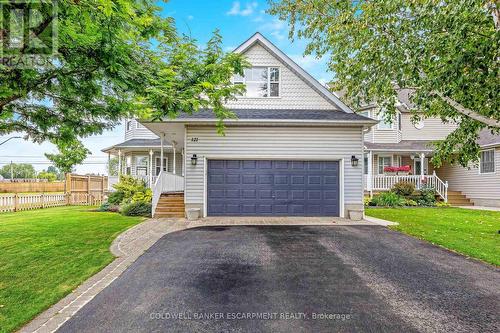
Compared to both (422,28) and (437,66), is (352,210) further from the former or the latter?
(422,28)

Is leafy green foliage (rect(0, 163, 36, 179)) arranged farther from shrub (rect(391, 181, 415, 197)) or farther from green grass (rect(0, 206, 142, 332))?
shrub (rect(391, 181, 415, 197))

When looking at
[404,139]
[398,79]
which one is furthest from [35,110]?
[404,139]

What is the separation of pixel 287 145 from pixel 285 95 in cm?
271

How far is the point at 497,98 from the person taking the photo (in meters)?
7.00

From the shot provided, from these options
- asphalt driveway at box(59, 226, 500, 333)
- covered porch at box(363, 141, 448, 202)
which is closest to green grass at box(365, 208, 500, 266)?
asphalt driveway at box(59, 226, 500, 333)

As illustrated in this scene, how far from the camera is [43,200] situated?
16.0 m

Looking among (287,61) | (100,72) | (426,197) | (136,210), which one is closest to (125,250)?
(100,72)

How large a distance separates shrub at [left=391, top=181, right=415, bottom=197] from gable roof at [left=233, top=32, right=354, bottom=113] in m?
8.09

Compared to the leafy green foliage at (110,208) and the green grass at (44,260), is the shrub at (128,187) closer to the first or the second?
the leafy green foliage at (110,208)

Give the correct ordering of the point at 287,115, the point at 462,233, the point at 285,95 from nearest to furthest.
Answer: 1. the point at 462,233
2. the point at 287,115
3. the point at 285,95

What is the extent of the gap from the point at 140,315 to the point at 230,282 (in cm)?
150

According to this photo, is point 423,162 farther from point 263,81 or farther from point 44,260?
point 44,260

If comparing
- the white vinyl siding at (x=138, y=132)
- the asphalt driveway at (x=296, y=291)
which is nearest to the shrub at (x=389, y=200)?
the asphalt driveway at (x=296, y=291)

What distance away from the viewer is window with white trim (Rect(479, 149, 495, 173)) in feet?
54.3
